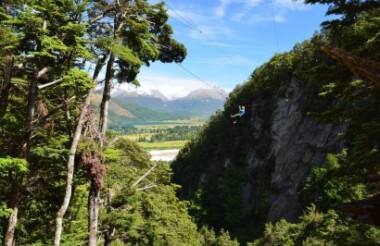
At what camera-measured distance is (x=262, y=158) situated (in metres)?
74.5

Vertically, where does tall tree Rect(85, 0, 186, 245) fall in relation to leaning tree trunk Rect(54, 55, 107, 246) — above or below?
above

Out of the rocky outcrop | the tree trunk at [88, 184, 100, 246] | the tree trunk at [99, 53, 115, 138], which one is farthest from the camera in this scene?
the rocky outcrop

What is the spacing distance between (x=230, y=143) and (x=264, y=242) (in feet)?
105

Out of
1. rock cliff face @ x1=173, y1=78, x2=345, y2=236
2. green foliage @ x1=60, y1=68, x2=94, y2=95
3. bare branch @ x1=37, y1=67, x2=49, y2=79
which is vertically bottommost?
rock cliff face @ x1=173, y1=78, x2=345, y2=236

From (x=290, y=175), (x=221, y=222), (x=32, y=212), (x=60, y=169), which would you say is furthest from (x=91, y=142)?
(x=221, y=222)

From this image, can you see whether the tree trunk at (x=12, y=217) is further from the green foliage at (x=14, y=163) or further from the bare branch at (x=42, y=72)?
the bare branch at (x=42, y=72)

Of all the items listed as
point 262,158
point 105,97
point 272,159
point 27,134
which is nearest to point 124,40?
point 105,97

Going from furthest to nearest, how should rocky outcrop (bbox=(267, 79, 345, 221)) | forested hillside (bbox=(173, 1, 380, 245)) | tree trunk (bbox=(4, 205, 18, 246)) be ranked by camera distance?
1. rocky outcrop (bbox=(267, 79, 345, 221))
2. forested hillside (bbox=(173, 1, 380, 245))
3. tree trunk (bbox=(4, 205, 18, 246))

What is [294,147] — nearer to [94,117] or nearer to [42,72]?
[94,117]

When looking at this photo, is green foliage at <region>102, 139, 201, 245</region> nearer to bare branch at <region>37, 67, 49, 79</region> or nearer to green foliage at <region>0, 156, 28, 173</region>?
green foliage at <region>0, 156, 28, 173</region>

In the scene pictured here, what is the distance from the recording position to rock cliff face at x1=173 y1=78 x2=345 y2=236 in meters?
62.5

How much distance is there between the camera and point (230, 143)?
8162 cm

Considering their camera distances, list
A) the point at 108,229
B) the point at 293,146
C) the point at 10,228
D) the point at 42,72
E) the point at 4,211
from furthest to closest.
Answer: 1. the point at 293,146
2. the point at 108,229
3. the point at 42,72
4. the point at 10,228
5. the point at 4,211

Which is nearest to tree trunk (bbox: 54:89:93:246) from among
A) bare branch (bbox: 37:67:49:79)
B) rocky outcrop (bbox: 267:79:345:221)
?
bare branch (bbox: 37:67:49:79)
